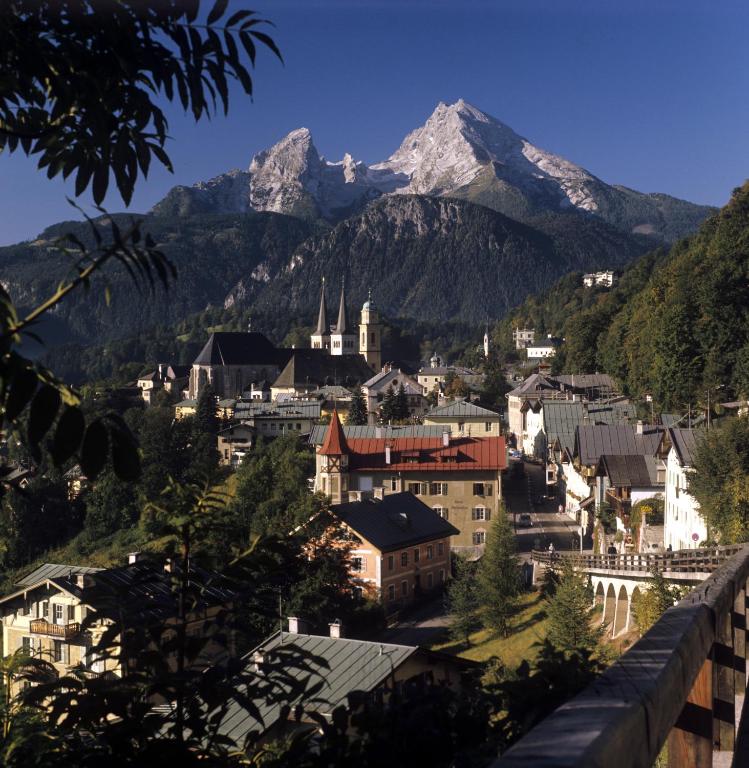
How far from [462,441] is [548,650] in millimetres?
47246

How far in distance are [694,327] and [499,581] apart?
2320cm

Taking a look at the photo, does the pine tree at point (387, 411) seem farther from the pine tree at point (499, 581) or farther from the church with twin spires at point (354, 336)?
the church with twin spires at point (354, 336)

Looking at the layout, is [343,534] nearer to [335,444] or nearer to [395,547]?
[395,547]

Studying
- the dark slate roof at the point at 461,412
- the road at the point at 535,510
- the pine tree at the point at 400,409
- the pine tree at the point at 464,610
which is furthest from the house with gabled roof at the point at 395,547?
the pine tree at the point at 400,409

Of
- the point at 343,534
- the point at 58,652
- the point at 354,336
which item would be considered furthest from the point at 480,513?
the point at 354,336

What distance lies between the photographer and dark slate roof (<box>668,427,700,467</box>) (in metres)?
31.5

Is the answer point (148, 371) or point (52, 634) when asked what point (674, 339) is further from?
point (148, 371)

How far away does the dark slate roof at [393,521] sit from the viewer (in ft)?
126

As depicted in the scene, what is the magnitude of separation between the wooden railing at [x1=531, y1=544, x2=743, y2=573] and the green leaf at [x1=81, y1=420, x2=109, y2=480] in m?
17.2

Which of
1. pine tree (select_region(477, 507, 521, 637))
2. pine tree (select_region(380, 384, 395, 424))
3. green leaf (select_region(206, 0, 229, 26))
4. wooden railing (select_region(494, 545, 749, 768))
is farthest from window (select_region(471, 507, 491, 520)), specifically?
green leaf (select_region(206, 0, 229, 26))

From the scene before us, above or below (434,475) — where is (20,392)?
above

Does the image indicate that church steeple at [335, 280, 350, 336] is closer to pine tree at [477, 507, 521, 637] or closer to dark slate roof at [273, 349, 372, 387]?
dark slate roof at [273, 349, 372, 387]

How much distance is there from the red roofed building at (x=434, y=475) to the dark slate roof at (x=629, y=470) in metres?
9.02

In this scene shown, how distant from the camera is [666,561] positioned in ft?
77.3
